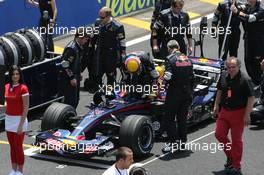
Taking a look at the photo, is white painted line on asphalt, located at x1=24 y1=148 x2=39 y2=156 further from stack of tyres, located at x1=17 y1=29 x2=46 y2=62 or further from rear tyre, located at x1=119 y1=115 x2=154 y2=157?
stack of tyres, located at x1=17 y1=29 x2=46 y2=62

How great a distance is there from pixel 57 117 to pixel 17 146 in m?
1.71

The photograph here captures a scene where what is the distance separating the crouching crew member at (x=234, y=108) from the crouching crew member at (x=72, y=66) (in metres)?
3.21

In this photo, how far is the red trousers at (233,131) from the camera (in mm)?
11602

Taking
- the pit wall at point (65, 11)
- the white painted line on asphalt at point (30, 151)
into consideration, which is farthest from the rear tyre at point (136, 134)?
the pit wall at point (65, 11)

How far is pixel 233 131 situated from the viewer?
11.6 m

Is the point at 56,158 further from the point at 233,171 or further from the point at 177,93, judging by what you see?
the point at 233,171

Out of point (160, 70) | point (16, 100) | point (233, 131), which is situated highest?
point (16, 100)

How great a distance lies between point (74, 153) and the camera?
40.1 feet

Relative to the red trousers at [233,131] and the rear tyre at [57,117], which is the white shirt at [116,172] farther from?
the rear tyre at [57,117]

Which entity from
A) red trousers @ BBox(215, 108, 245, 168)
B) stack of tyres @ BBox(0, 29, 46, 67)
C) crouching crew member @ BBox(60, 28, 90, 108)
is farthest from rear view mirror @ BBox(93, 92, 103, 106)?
red trousers @ BBox(215, 108, 245, 168)

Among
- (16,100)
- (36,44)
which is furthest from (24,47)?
(16,100)

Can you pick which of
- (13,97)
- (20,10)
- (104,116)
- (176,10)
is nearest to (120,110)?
(104,116)

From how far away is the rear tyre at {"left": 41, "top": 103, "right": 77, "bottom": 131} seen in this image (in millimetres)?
13078

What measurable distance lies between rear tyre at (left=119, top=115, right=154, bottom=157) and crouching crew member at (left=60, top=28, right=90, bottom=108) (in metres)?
2.03
